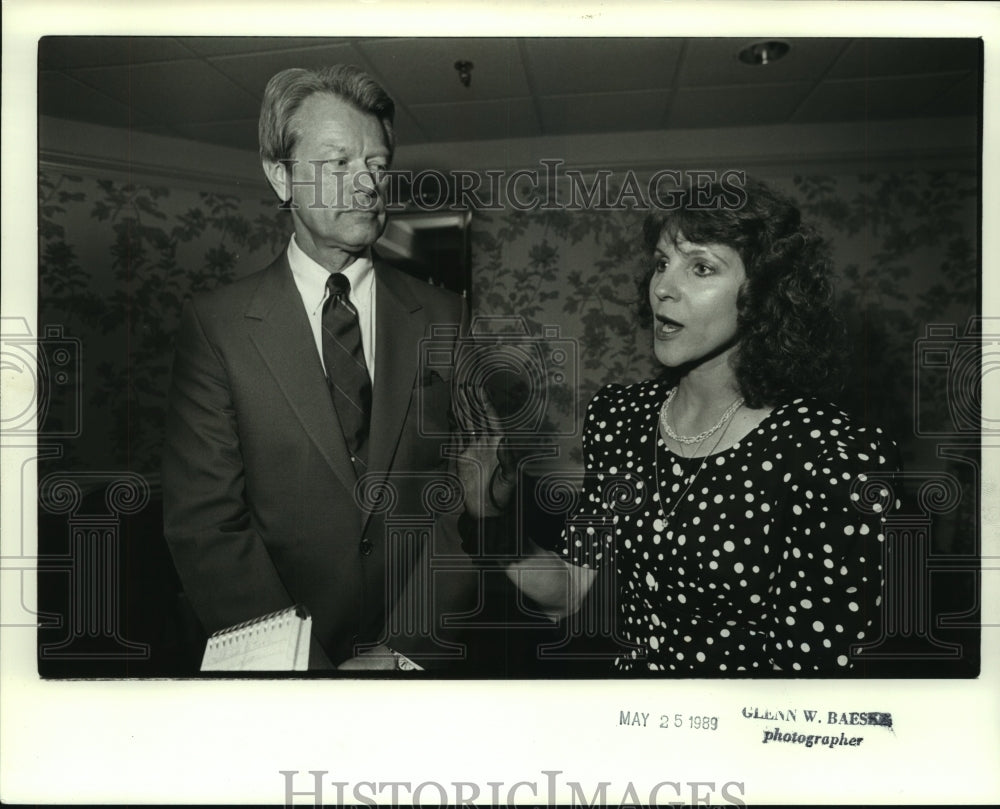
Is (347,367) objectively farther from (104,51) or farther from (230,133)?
(104,51)

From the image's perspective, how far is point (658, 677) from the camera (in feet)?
4.04

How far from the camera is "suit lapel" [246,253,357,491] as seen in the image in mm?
1202

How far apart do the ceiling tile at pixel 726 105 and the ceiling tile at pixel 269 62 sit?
46 cm

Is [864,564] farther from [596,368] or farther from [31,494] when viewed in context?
[31,494]

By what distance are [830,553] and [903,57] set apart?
0.70 m

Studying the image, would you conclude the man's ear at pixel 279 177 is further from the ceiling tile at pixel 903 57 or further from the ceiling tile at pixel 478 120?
the ceiling tile at pixel 903 57

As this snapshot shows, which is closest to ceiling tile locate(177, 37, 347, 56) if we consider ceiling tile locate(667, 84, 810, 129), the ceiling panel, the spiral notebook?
the ceiling panel

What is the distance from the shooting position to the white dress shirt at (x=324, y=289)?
1.22 metres

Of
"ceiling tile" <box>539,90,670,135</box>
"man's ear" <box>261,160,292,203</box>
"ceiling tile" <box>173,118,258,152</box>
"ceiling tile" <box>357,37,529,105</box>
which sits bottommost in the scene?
"man's ear" <box>261,160,292,203</box>

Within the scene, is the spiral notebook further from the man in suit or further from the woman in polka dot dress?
the woman in polka dot dress

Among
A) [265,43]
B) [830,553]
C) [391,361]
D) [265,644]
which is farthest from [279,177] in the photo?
[830,553]

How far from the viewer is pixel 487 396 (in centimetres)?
123
